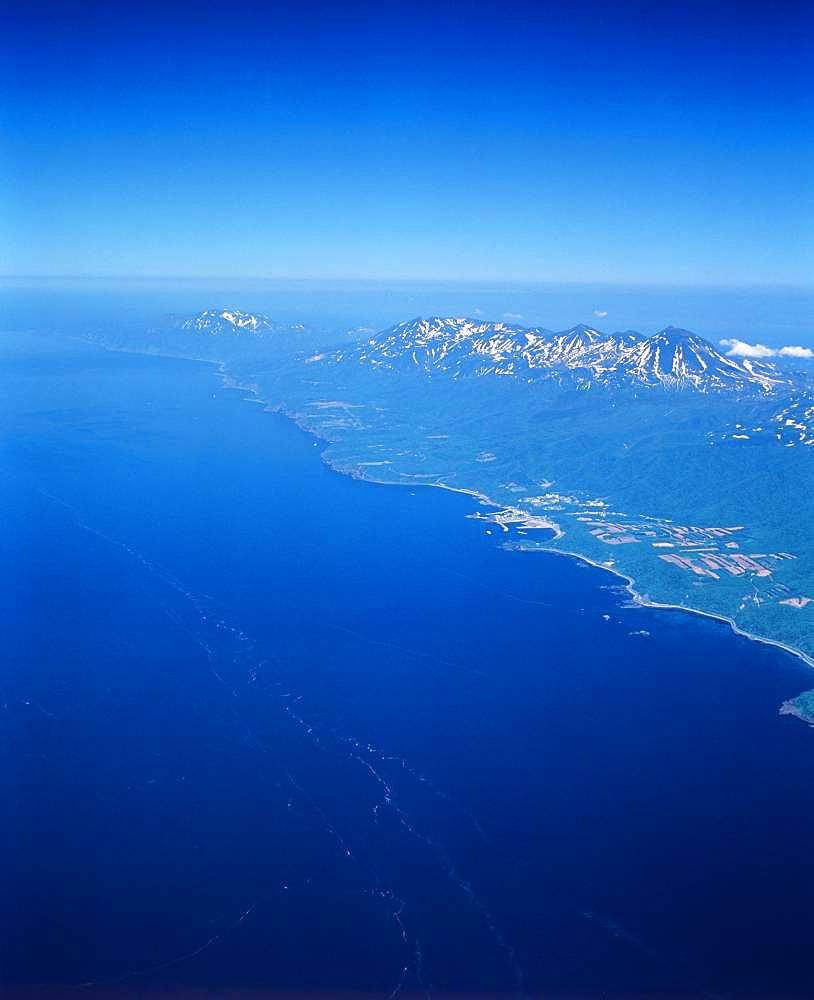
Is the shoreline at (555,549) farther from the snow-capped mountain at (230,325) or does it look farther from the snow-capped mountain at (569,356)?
the snow-capped mountain at (230,325)

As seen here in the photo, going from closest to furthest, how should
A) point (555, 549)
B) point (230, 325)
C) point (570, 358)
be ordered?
point (555, 549) < point (570, 358) < point (230, 325)

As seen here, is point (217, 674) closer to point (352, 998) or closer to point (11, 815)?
point (11, 815)

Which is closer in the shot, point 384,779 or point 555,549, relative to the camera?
point 384,779

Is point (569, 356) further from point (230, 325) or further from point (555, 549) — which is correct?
point (230, 325)

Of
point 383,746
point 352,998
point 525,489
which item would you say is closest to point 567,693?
point 383,746

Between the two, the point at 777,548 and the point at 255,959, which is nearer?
the point at 255,959

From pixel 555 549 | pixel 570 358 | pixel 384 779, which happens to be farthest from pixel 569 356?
pixel 384 779

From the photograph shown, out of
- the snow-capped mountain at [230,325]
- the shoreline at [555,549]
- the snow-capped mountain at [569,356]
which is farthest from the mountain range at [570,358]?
the snow-capped mountain at [230,325]
